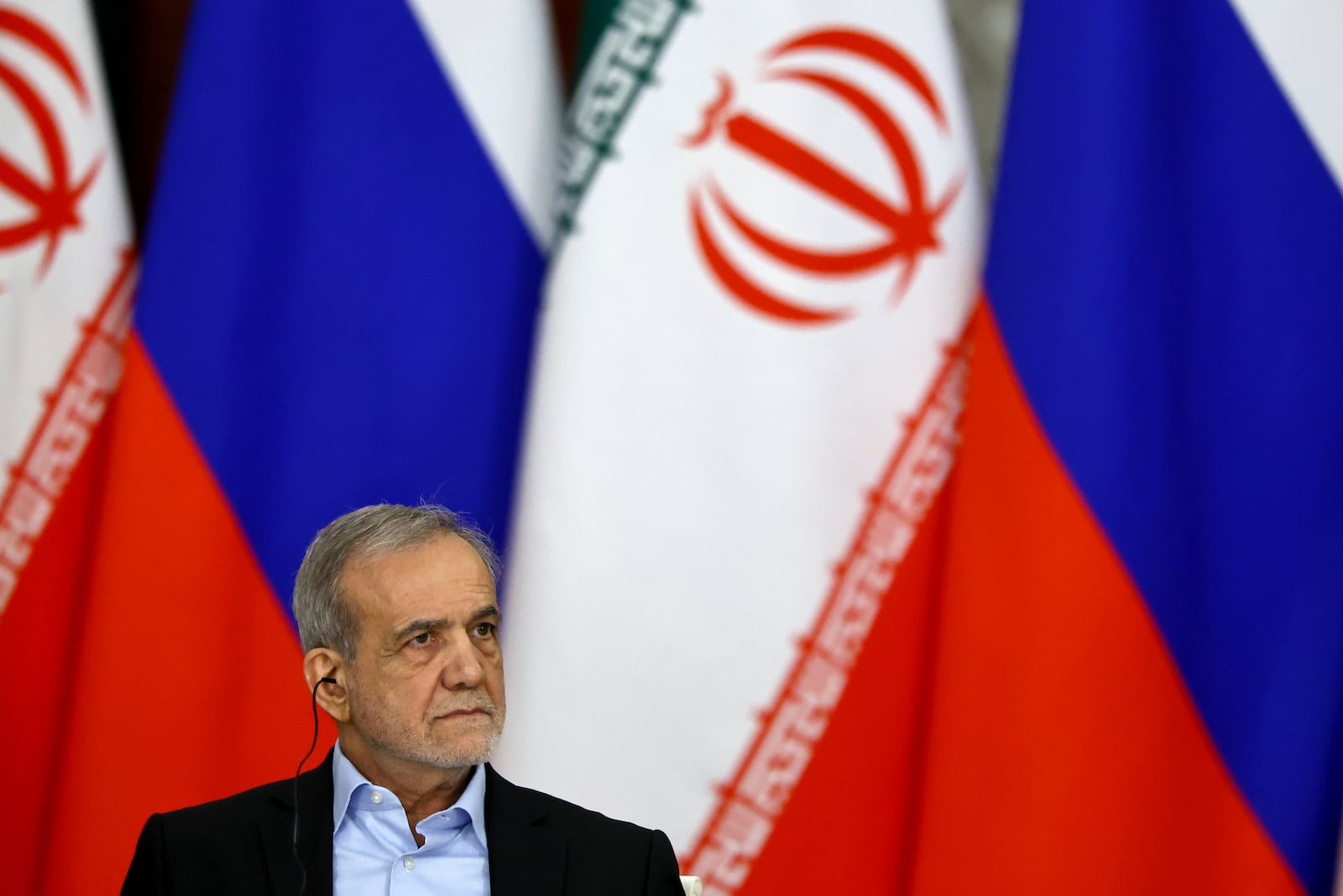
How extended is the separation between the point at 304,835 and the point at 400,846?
0.33ft

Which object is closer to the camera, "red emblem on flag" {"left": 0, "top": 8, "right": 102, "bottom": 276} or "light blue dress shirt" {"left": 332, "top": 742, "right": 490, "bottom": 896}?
"light blue dress shirt" {"left": 332, "top": 742, "right": 490, "bottom": 896}

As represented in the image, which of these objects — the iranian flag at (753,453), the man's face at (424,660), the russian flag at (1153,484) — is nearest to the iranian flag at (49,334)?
the iranian flag at (753,453)

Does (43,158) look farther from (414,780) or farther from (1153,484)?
(1153,484)

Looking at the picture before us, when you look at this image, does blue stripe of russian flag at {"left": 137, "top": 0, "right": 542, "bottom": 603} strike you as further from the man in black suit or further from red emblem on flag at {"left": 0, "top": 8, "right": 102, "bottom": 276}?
the man in black suit

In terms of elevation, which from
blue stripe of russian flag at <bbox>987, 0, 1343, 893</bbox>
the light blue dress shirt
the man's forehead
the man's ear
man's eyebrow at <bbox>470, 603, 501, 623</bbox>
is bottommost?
the light blue dress shirt

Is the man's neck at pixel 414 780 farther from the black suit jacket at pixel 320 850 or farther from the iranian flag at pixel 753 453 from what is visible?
the iranian flag at pixel 753 453

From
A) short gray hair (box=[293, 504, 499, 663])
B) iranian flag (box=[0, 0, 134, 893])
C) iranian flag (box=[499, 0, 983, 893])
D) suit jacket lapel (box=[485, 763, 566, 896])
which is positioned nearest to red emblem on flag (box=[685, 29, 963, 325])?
iranian flag (box=[499, 0, 983, 893])

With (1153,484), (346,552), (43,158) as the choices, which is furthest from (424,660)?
(43,158)

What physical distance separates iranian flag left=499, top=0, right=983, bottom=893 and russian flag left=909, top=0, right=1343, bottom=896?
0.13 m

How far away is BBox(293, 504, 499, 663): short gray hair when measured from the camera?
4.89 ft

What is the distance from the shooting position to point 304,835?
4.84 ft

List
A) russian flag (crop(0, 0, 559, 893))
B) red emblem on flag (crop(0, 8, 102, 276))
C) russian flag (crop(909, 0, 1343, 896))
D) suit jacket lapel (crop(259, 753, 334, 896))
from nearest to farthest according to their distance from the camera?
1. suit jacket lapel (crop(259, 753, 334, 896))
2. russian flag (crop(909, 0, 1343, 896))
3. russian flag (crop(0, 0, 559, 893))
4. red emblem on flag (crop(0, 8, 102, 276))

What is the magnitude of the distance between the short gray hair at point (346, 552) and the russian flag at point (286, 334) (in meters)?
0.71

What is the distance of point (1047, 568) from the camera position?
1966 millimetres
